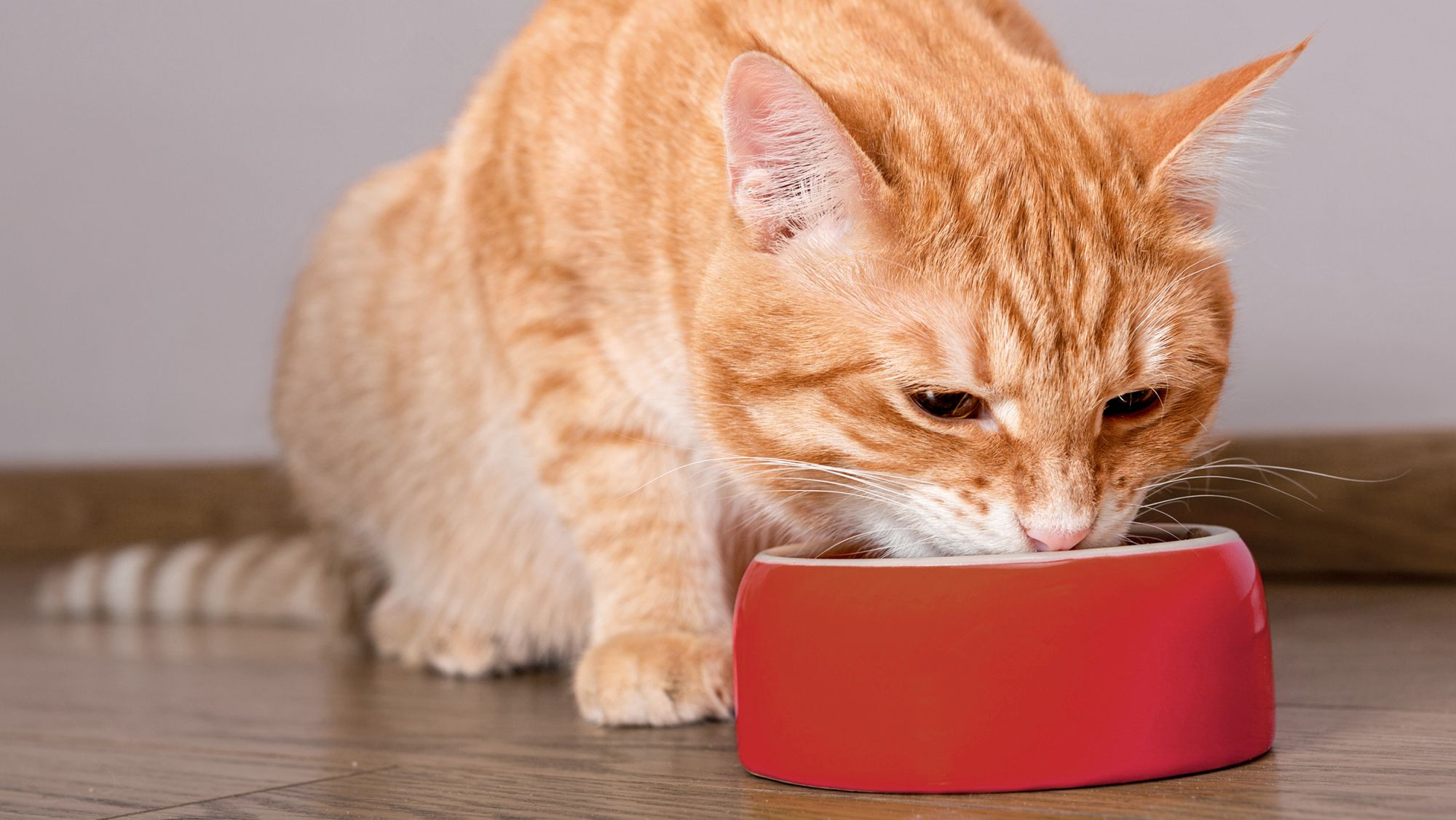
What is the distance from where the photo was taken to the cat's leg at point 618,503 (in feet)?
5.36

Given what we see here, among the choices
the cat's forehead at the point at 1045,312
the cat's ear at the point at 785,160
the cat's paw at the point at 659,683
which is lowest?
the cat's paw at the point at 659,683

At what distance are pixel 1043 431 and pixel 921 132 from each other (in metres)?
0.30

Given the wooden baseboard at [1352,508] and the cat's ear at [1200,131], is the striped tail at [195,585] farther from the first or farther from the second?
the cat's ear at [1200,131]

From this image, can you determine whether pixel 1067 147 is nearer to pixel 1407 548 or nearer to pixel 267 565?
pixel 1407 548

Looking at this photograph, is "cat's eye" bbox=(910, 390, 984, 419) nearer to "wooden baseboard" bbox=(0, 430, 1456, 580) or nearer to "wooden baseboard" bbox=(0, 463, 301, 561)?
"wooden baseboard" bbox=(0, 430, 1456, 580)

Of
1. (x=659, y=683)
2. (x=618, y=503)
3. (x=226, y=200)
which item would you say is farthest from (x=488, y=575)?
(x=226, y=200)

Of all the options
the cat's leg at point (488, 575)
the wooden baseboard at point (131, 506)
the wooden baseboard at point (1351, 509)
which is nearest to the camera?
the cat's leg at point (488, 575)

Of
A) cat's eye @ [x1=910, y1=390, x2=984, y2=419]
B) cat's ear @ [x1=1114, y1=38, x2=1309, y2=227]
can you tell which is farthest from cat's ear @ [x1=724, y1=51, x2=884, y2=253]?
cat's ear @ [x1=1114, y1=38, x2=1309, y2=227]

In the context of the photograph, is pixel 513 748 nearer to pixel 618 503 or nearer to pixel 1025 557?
pixel 618 503

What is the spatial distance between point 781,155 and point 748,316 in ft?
0.50

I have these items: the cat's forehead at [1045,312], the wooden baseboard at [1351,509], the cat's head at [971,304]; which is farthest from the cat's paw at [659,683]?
the wooden baseboard at [1351,509]

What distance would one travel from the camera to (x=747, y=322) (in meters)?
1.37

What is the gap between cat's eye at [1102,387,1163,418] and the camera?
50.5 inches

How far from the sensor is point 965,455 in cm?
124
